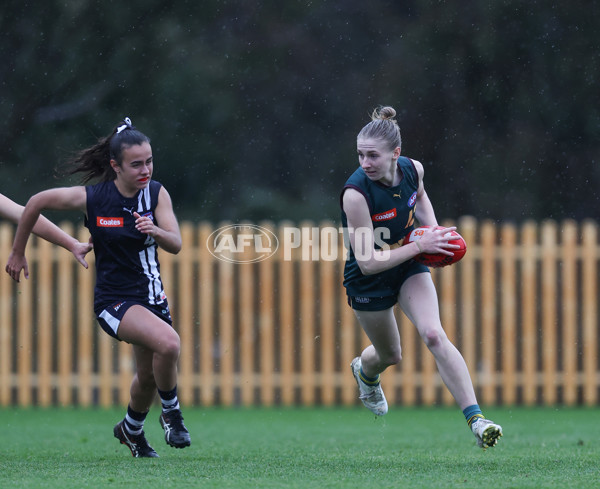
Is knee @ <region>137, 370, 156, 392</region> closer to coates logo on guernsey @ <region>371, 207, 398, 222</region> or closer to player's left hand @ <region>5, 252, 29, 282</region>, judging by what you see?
player's left hand @ <region>5, 252, 29, 282</region>

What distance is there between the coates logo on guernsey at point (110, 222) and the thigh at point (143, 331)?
0.48 metres

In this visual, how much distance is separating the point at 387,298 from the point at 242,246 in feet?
15.7

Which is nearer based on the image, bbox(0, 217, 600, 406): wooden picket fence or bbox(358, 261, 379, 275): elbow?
bbox(358, 261, 379, 275): elbow

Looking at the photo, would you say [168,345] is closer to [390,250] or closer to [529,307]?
[390,250]

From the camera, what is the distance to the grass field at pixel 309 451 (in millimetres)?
5289

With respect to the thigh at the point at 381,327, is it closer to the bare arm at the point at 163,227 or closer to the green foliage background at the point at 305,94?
the bare arm at the point at 163,227

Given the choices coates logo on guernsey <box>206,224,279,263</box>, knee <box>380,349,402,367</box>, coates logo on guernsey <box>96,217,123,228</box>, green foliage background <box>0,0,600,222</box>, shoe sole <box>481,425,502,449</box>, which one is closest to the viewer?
shoe sole <box>481,425,502,449</box>

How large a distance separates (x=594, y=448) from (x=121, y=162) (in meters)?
3.49

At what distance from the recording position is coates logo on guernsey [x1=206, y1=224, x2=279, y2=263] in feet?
36.0

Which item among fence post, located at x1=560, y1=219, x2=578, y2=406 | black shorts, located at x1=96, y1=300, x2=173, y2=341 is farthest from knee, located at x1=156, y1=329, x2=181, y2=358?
fence post, located at x1=560, y1=219, x2=578, y2=406

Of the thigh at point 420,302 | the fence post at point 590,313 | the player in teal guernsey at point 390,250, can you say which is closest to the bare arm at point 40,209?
the player in teal guernsey at point 390,250

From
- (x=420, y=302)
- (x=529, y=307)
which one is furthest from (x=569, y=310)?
(x=420, y=302)

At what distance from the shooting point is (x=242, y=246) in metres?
11.0

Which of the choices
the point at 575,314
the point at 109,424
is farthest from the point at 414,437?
the point at 575,314
